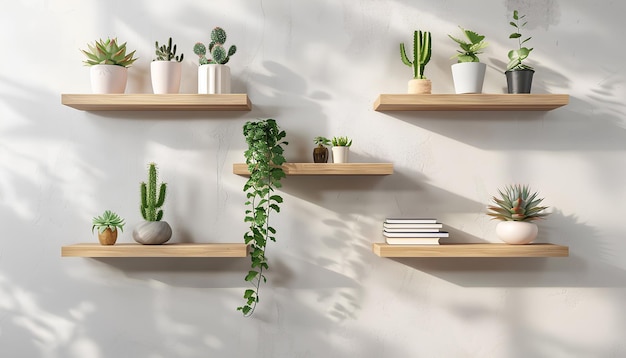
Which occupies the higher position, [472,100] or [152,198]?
[472,100]

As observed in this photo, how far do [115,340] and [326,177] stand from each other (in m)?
1.10

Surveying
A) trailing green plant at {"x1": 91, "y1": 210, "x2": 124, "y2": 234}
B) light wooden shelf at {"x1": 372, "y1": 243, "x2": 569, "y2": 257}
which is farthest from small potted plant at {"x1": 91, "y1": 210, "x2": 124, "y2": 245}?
light wooden shelf at {"x1": 372, "y1": 243, "x2": 569, "y2": 257}

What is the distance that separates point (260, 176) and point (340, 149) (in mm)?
339

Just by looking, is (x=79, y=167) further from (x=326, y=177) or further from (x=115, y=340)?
(x=326, y=177)

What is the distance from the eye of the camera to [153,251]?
2256mm

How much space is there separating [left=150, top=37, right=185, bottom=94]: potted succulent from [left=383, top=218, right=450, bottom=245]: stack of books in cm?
103

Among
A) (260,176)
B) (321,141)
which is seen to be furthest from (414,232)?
(260,176)

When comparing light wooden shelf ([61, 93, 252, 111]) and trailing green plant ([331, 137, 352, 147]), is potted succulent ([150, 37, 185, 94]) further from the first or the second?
trailing green plant ([331, 137, 352, 147])

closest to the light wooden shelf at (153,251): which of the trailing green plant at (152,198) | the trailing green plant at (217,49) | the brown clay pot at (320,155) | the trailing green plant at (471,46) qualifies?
the trailing green plant at (152,198)

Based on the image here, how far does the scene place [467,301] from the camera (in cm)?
247

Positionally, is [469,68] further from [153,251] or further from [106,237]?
[106,237]

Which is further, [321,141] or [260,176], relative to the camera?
[321,141]

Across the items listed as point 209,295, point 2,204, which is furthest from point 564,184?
point 2,204

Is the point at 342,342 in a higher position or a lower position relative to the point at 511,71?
lower
